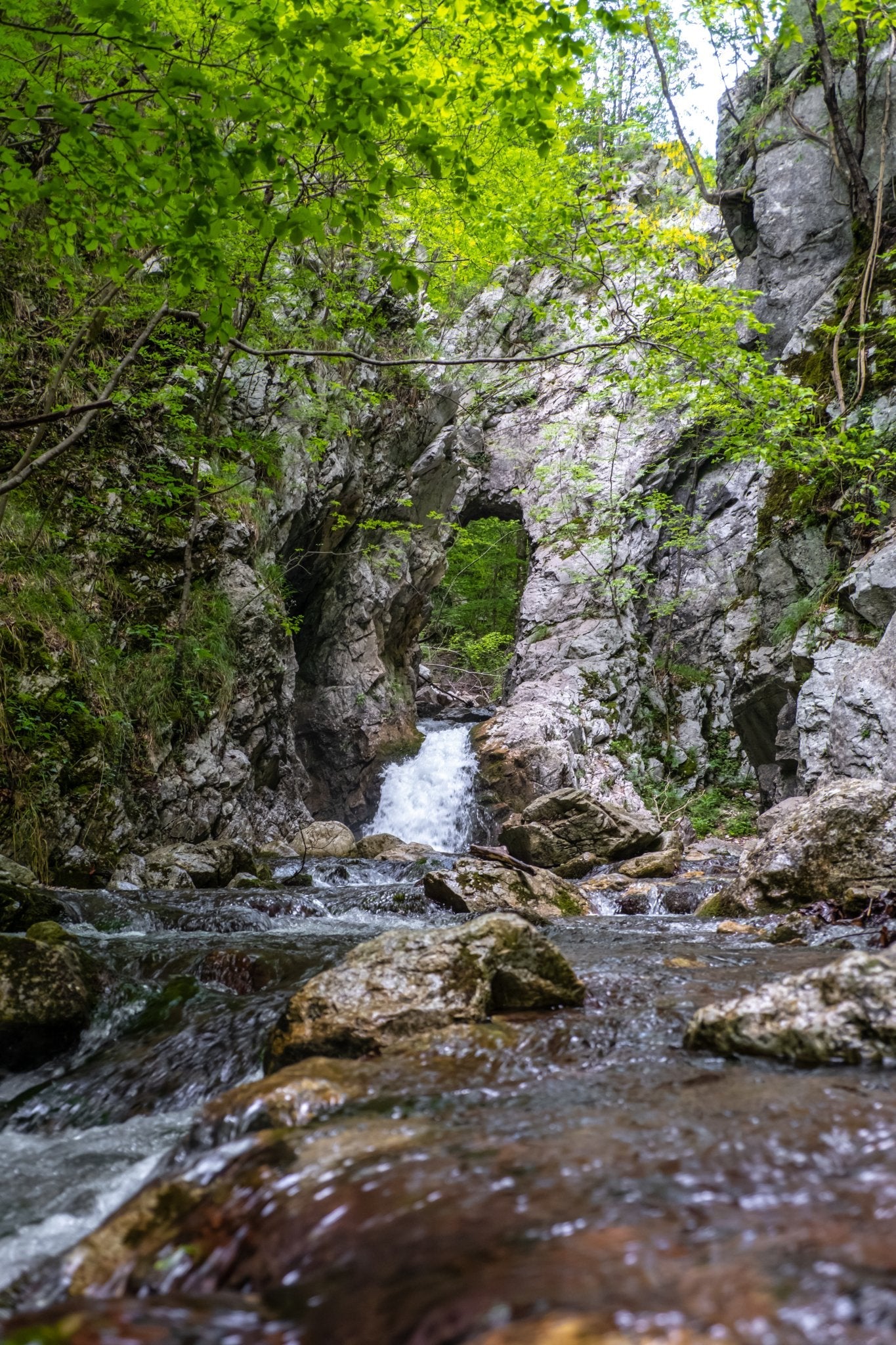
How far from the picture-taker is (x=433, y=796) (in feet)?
54.0

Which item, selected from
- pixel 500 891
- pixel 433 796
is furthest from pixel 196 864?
pixel 433 796

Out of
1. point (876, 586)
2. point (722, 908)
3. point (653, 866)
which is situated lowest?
point (653, 866)

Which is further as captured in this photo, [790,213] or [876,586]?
[790,213]

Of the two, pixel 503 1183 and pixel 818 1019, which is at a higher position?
pixel 503 1183

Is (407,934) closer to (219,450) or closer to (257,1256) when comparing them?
(257,1256)

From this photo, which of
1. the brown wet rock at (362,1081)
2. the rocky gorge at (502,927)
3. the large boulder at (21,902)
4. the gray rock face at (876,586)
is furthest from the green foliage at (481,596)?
the brown wet rock at (362,1081)

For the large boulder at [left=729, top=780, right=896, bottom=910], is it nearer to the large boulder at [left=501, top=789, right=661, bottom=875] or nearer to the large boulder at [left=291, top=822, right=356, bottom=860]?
the large boulder at [left=501, top=789, right=661, bottom=875]

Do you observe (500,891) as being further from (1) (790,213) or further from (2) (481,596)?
(2) (481,596)

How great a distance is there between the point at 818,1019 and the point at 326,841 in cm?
1081

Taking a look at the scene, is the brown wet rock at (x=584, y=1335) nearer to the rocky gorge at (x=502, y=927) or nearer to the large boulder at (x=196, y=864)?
the rocky gorge at (x=502, y=927)

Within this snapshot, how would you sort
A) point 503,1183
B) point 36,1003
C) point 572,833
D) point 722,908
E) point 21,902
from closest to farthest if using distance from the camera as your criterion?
point 503,1183 → point 36,1003 → point 21,902 → point 722,908 → point 572,833

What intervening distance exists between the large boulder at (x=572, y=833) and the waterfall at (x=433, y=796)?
338 centimetres

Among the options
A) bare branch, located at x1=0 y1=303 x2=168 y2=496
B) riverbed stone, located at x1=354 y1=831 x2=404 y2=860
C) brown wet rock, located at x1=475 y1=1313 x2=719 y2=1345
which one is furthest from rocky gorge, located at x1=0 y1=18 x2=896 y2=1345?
bare branch, located at x1=0 y1=303 x2=168 y2=496

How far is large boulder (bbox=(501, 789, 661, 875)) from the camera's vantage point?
37.5ft
